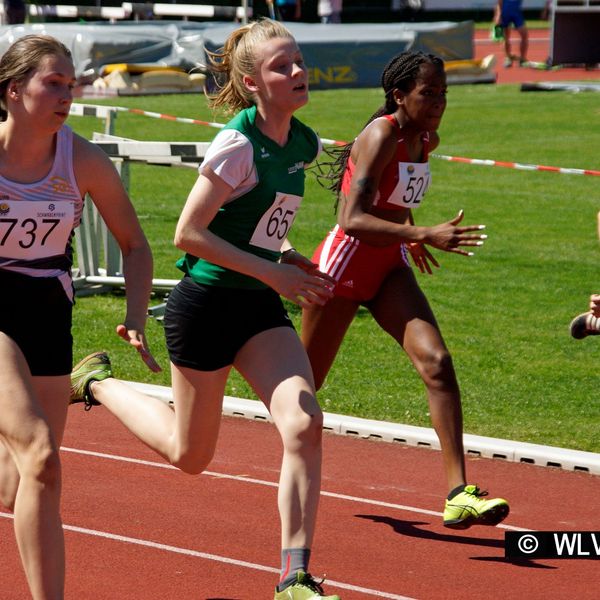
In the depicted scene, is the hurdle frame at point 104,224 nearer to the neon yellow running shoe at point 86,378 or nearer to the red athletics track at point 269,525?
the red athletics track at point 269,525

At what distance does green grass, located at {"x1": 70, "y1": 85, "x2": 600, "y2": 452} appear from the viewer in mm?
8680

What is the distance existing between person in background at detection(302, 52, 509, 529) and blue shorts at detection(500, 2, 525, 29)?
27486mm

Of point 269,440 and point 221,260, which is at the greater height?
point 221,260

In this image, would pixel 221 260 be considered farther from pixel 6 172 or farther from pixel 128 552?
pixel 128 552

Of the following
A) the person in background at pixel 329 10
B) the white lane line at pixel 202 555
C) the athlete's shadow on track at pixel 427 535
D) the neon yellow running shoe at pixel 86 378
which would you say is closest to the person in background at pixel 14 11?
the person in background at pixel 329 10

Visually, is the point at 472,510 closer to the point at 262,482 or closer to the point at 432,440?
the point at 262,482

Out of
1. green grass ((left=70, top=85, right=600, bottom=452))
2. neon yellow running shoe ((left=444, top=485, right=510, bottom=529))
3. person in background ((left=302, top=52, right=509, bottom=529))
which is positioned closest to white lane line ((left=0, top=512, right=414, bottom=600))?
neon yellow running shoe ((left=444, top=485, right=510, bottom=529))

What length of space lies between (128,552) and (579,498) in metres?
2.28

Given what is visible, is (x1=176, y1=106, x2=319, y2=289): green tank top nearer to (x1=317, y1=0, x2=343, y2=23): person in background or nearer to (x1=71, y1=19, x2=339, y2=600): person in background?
(x1=71, y1=19, x2=339, y2=600): person in background

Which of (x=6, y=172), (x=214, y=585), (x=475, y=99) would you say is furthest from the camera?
(x=475, y=99)

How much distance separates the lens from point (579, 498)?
6770mm

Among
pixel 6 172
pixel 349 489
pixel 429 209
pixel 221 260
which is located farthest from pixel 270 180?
pixel 429 209

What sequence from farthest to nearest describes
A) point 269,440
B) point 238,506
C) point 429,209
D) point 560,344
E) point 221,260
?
point 429,209 < point 560,344 < point 269,440 < point 238,506 < point 221,260

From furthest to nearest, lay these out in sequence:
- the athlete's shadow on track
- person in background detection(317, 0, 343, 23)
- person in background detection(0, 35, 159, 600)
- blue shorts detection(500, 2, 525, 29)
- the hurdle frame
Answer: person in background detection(317, 0, 343, 23) < blue shorts detection(500, 2, 525, 29) < the hurdle frame < the athlete's shadow on track < person in background detection(0, 35, 159, 600)
